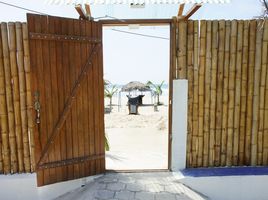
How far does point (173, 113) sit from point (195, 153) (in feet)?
2.68

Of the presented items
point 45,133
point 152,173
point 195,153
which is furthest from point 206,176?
point 45,133

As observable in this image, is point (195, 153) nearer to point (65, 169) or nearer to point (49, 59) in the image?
point (65, 169)

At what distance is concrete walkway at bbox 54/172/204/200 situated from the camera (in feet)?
11.0

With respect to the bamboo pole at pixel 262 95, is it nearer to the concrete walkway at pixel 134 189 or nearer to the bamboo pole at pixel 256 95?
the bamboo pole at pixel 256 95

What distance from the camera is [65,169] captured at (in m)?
3.57

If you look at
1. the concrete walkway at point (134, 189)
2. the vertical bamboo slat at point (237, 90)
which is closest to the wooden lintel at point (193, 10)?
the vertical bamboo slat at point (237, 90)

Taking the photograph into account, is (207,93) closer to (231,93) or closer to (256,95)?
(231,93)

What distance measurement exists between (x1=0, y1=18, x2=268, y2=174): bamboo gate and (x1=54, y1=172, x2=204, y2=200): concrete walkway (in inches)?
23.0

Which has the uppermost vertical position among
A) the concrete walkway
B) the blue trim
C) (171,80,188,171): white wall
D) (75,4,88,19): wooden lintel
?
(75,4,88,19): wooden lintel

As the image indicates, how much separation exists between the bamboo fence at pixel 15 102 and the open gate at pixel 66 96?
13.2 inches

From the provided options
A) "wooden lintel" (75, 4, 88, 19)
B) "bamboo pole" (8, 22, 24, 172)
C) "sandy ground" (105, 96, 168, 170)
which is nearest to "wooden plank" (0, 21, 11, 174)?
"bamboo pole" (8, 22, 24, 172)

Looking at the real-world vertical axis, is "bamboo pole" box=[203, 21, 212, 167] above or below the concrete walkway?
above

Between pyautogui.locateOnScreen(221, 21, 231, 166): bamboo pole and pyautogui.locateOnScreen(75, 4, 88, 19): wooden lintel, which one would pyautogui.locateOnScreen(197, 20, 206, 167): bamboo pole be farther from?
pyautogui.locateOnScreen(75, 4, 88, 19): wooden lintel

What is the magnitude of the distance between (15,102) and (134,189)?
2.29m
